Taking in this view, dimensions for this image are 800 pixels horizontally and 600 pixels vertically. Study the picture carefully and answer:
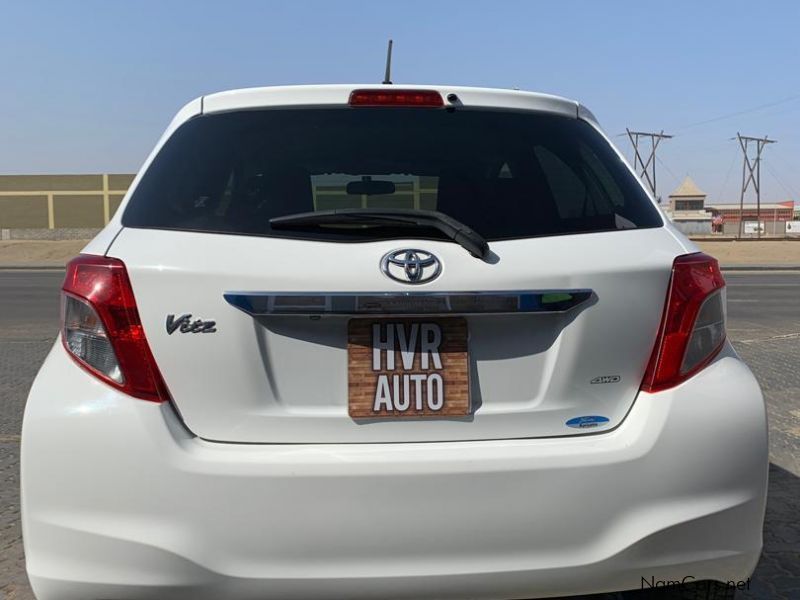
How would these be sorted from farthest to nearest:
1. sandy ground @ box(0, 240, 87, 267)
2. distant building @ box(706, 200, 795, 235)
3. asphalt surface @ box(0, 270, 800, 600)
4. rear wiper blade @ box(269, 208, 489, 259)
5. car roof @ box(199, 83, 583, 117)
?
distant building @ box(706, 200, 795, 235)
sandy ground @ box(0, 240, 87, 267)
asphalt surface @ box(0, 270, 800, 600)
car roof @ box(199, 83, 583, 117)
rear wiper blade @ box(269, 208, 489, 259)

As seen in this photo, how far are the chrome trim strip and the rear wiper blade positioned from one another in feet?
0.47

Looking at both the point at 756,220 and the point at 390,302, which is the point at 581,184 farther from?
the point at 756,220

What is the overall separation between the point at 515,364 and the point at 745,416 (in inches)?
24.4

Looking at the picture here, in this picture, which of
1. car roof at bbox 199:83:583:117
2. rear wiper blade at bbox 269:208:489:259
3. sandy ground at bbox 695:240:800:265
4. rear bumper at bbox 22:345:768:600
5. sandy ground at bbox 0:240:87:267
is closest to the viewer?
rear bumper at bbox 22:345:768:600

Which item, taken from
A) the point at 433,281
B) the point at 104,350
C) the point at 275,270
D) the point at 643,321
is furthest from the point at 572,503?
the point at 104,350

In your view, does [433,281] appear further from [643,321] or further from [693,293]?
[693,293]

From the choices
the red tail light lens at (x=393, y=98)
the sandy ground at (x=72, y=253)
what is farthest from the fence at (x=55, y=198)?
the red tail light lens at (x=393, y=98)

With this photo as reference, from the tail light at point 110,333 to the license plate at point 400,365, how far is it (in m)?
0.47

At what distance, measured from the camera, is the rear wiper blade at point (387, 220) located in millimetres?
1948

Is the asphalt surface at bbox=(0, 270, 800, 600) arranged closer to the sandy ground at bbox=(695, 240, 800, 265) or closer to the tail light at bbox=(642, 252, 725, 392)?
the tail light at bbox=(642, 252, 725, 392)

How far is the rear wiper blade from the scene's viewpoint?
1.95 m

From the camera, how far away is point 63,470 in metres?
1.86

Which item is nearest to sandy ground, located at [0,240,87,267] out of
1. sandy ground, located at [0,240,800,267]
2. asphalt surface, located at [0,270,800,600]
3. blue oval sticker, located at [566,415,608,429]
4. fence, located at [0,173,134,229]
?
sandy ground, located at [0,240,800,267]

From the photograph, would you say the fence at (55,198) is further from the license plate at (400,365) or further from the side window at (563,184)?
the license plate at (400,365)
